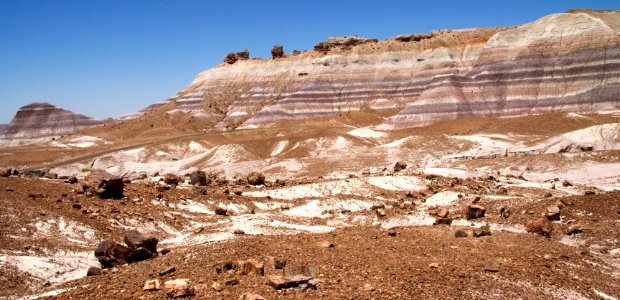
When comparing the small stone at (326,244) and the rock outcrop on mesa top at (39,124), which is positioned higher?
the rock outcrop on mesa top at (39,124)

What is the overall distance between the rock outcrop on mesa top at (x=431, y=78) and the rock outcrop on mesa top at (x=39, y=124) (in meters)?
25.6

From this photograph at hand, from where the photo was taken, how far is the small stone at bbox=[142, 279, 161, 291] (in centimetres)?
914

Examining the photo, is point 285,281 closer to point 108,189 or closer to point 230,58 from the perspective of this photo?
point 108,189

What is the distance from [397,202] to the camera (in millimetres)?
23609

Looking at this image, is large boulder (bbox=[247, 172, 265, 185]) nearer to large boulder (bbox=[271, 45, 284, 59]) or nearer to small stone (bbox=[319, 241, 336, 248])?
small stone (bbox=[319, 241, 336, 248])

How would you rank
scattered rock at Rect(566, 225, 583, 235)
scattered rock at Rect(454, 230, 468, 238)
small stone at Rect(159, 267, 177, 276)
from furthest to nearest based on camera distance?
scattered rock at Rect(566, 225, 583, 235), scattered rock at Rect(454, 230, 468, 238), small stone at Rect(159, 267, 177, 276)

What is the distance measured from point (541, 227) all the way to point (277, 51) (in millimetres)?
102043

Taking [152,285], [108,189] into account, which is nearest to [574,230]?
[152,285]

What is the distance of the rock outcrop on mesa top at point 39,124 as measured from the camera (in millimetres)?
123188

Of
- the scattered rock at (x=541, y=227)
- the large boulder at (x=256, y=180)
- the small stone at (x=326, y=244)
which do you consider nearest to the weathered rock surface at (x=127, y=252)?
the small stone at (x=326, y=244)

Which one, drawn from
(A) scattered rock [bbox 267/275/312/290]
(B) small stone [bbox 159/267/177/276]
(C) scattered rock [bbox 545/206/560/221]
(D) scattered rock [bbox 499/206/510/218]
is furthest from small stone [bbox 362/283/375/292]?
(D) scattered rock [bbox 499/206/510/218]

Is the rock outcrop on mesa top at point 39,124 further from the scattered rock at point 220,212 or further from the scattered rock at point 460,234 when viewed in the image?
the scattered rock at point 460,234

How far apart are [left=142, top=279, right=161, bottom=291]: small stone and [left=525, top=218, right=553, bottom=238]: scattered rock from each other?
10.8m

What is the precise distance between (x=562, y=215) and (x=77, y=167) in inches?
1930
